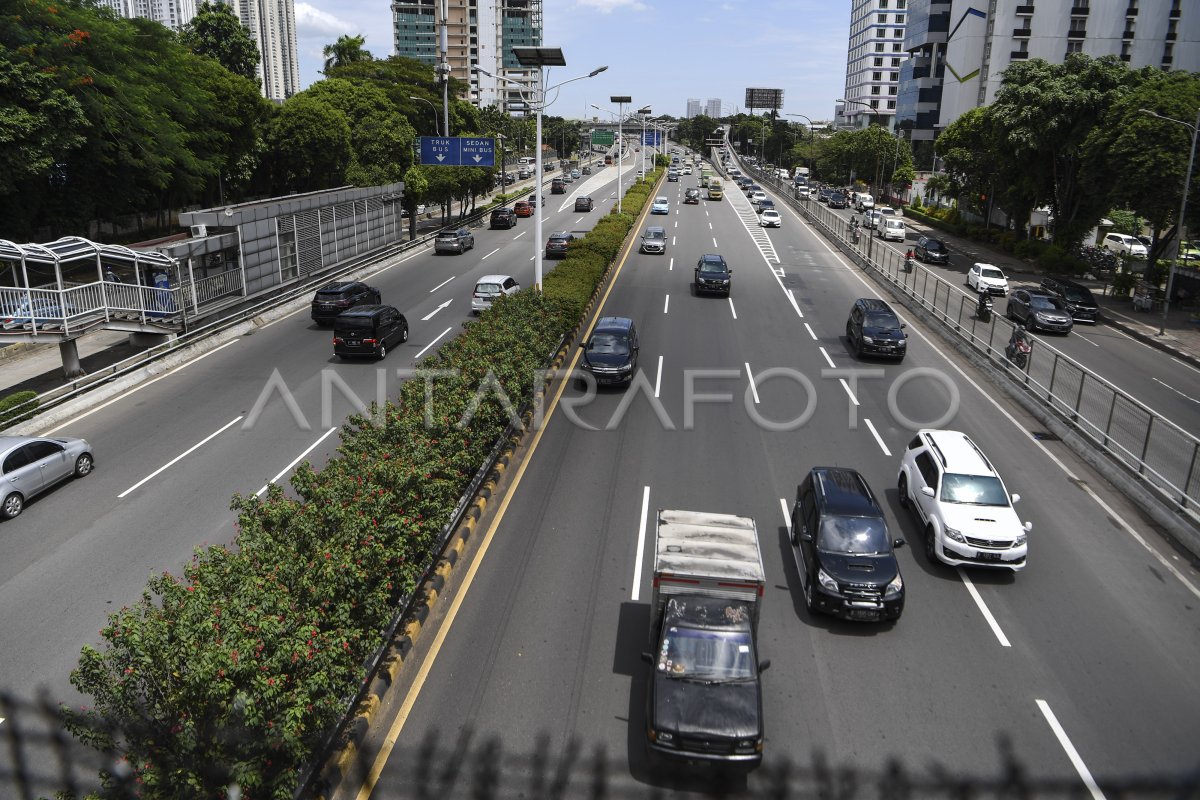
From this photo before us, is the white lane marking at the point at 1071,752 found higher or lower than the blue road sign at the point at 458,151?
lower

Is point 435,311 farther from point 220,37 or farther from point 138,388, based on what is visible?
point 220,37

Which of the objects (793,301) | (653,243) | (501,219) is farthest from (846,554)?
(501,219)

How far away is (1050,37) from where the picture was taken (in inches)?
3533

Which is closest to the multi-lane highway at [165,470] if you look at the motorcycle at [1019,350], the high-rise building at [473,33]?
the motorcycle at [1019,350]

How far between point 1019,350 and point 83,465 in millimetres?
26737

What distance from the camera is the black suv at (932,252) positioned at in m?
51.5

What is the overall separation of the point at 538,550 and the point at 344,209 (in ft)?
114

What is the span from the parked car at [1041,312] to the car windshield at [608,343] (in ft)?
65.2

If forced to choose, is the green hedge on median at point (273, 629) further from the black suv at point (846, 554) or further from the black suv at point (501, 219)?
the black suv at point (501, 219)

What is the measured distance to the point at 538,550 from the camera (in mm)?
15047

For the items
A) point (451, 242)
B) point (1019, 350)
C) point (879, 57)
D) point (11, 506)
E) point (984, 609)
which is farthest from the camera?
point (879, 57)

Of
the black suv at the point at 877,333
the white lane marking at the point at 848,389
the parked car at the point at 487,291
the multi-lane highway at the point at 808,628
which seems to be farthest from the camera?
the parked car at the point at 487,291

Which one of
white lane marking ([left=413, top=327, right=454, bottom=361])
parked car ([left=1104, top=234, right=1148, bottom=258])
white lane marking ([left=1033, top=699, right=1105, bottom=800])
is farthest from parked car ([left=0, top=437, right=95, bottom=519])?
parked car ([left=1104, top=234, right=1148, bottom=258])

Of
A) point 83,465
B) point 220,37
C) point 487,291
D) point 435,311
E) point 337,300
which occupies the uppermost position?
point 220,37
